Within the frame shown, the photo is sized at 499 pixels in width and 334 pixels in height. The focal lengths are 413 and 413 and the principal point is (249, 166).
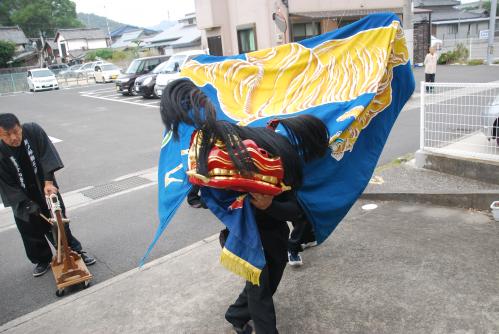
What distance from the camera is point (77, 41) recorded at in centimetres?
5322

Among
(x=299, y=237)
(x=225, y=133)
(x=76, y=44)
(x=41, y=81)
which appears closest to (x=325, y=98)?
(x=225, y=133)

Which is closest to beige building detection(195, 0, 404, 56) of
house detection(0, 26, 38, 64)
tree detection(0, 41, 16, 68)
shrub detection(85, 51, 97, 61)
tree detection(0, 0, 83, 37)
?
tree detection(0, 41, 16, 68)

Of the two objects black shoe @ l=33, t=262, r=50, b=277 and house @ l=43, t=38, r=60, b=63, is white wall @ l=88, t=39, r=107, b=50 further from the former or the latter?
black shoe @ l=33, t=262, r=50, b=277

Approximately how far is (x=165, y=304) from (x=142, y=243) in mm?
1495

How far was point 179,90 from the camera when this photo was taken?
2.15m

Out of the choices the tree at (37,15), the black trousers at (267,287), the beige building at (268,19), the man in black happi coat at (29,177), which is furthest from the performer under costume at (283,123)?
the tree at (37,15)

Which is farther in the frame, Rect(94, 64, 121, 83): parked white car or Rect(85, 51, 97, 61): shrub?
Rect(85, 51, 97, 61): shrub

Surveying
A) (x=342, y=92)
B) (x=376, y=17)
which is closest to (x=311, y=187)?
(x=342, y=92)

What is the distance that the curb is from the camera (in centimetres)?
443

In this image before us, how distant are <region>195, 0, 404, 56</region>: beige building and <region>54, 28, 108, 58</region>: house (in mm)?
35121

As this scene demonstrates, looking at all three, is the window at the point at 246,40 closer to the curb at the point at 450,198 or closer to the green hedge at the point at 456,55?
the green hedge at the point at 456,55

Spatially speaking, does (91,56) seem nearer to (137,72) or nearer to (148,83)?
(137,72)

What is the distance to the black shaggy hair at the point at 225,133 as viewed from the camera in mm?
2029

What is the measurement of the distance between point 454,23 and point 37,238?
42339 millimetres
